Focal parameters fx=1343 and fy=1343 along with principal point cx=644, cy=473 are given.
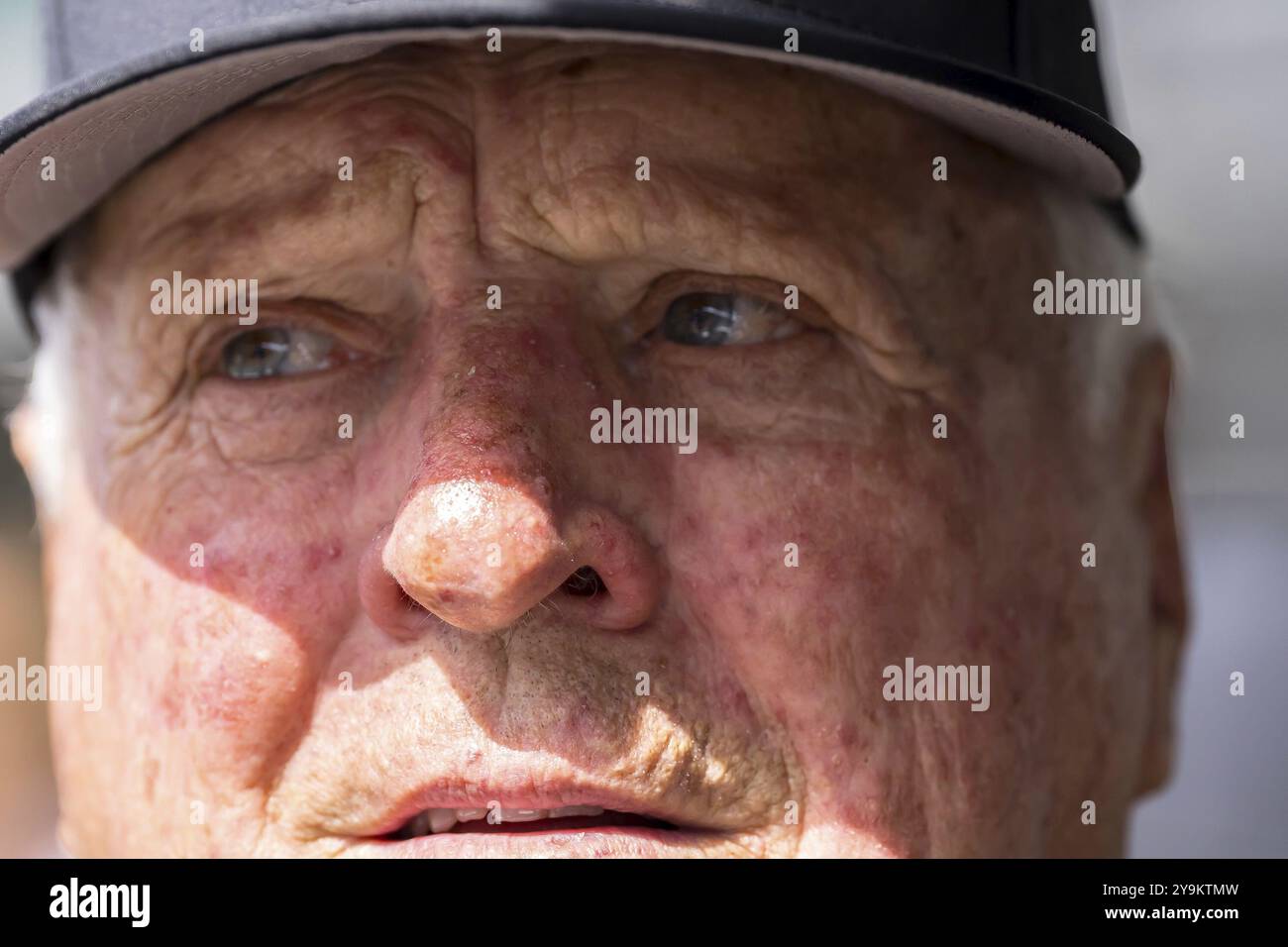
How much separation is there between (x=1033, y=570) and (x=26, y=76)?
2800 mm

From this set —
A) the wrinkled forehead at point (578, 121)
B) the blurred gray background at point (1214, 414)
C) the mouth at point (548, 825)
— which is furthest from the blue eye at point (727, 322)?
the blurred gray background at point (1214, 414)

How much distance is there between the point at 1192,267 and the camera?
329cm

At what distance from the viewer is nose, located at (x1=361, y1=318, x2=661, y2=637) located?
1223 millimetres

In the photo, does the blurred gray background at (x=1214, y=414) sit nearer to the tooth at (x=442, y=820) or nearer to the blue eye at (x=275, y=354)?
the blue eye at (x=275, y=354)

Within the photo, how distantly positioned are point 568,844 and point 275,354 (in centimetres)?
68

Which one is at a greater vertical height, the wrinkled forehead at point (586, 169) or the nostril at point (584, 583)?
the wrinkled forehead at point (586, 169)

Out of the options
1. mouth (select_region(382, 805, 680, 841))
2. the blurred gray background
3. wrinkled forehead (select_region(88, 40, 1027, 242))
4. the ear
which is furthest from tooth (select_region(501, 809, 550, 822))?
the blurred gray background

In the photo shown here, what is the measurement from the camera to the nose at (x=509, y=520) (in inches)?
48.1

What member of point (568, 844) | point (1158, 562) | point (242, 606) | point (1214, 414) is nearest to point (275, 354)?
point (242, 606)

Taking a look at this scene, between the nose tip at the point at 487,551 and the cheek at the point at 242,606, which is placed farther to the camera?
the cheek at the point at 242,606

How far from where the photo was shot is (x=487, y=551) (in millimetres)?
1216

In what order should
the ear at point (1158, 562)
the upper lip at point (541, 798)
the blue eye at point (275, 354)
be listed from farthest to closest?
the ear at point (1158, 562), the blue eye at point (275, 354), the upper lip at point (541, 798)

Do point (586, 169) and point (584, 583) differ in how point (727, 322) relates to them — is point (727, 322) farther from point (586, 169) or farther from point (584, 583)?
point (584, 583)

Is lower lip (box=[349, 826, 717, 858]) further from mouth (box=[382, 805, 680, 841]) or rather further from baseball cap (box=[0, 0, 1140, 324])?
baseball cap (box=[0, 0, 1140, 324])
